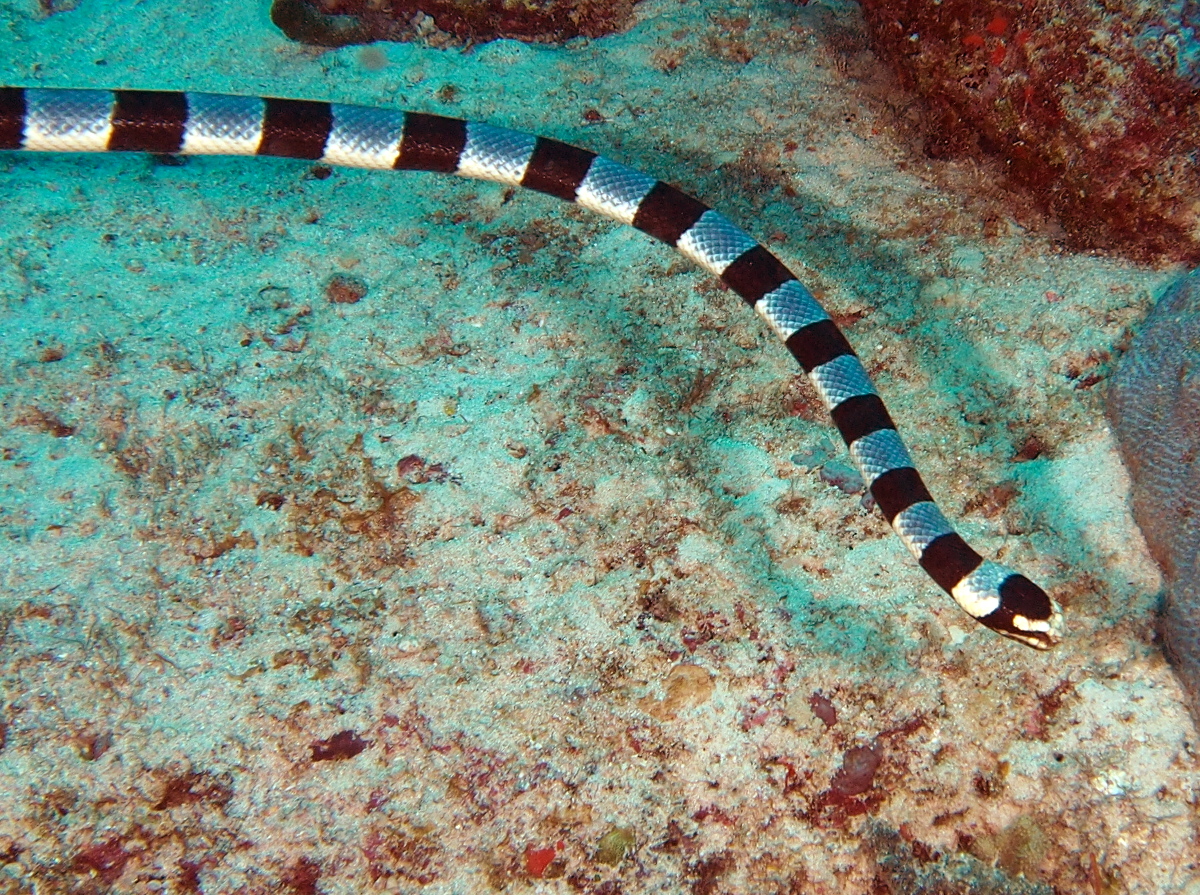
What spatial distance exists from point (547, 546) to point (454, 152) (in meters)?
2.00

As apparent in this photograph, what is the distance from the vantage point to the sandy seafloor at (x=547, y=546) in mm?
2418

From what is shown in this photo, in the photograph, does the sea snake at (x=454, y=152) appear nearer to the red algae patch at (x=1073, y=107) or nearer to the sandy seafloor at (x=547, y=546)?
the sandy seafloor at (x=547, y=546)

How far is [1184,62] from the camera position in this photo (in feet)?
10.3

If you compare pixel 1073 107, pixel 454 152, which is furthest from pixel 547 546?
pixel 1073 107

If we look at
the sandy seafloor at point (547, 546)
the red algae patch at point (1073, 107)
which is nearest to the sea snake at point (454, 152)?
the sandy seafloor at point (547, 546)

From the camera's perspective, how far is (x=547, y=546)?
2.94 meters

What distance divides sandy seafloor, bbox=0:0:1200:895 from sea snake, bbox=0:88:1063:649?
25 cm

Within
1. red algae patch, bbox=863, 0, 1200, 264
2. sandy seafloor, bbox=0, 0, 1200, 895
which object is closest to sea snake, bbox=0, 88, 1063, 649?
sandy seafloor, bbox=0, 0, 1200, 895

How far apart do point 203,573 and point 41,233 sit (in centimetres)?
217

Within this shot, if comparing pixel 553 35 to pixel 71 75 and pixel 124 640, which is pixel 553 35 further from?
pixel 124 640

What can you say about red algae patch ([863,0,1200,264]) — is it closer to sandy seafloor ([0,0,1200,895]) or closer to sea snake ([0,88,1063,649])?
sandy seafloor ([0,0,1200,895])

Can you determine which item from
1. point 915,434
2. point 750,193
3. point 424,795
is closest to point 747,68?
point 750,193

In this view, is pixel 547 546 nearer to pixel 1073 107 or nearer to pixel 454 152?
pixel 454 152

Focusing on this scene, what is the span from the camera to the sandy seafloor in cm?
242
